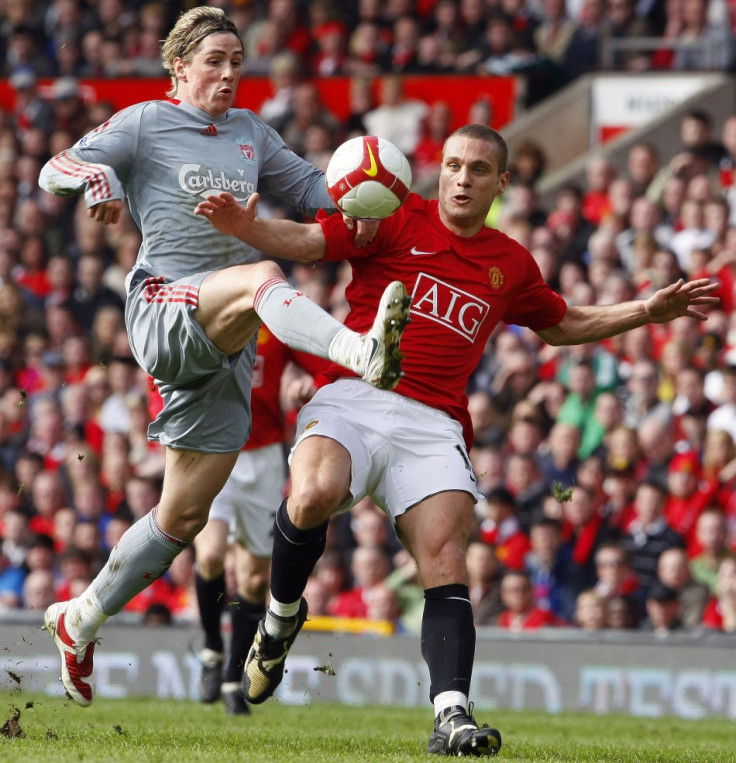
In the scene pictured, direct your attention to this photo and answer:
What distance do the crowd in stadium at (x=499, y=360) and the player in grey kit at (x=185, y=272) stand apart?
4344 millimetres

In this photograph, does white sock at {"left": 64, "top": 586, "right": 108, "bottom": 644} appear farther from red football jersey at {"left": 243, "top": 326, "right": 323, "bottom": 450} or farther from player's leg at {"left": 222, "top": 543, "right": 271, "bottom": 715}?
red football jersey at {"left": 243, "top": 326, "right": 323, "bottom": 450}

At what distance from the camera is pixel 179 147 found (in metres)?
7.00

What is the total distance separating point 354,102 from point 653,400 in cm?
604

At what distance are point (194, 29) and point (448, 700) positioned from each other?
3240 millimetres

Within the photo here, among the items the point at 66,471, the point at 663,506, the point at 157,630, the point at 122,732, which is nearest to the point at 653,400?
the point at 663,506

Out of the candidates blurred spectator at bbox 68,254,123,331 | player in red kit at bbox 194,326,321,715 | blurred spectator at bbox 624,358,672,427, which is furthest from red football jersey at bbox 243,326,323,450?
blurred spectator at bbox 68,254,123,331

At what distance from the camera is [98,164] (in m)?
6.53

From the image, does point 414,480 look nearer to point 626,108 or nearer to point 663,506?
point 663,506

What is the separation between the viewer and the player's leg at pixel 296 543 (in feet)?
21.5

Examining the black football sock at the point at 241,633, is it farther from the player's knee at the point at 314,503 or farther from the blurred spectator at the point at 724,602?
the blurred spectator at the point at 724,602

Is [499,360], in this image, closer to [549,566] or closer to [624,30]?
[549,566]

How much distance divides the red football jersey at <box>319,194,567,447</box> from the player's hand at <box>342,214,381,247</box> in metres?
0.05

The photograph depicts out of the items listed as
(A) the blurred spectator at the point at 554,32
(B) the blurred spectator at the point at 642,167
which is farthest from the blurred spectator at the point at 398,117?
(B) the blurred spectator at the point at 642,167

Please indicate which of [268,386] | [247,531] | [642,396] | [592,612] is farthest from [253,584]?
[642,396]
